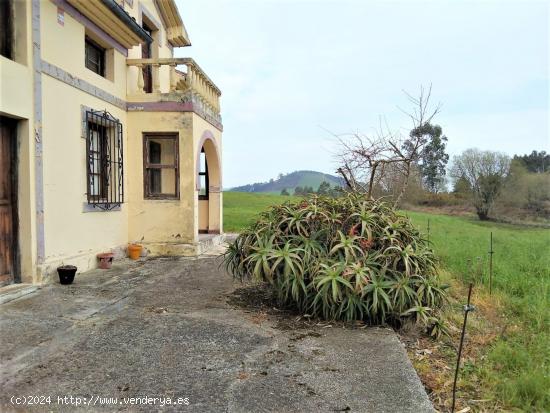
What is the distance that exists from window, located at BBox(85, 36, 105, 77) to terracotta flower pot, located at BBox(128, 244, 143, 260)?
3588mm

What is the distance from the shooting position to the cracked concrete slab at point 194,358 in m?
2.92

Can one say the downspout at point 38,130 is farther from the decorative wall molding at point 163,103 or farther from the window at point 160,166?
the window at point 160,166

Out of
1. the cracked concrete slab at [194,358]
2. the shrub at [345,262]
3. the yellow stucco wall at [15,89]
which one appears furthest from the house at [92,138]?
the shrub at [345,262]

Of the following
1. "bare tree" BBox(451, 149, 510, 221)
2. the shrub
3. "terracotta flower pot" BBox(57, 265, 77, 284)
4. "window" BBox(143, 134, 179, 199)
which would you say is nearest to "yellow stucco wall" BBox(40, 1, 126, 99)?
"window" BBox(143, 134, 179, 199)

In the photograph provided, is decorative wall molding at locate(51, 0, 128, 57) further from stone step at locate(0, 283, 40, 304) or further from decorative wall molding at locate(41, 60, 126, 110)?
stone step at locate(0, 283, 40, 304)

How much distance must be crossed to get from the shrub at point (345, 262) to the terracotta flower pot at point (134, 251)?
158 inches

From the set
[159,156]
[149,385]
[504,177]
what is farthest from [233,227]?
[504,177]

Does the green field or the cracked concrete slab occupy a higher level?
the cracked concrete slab

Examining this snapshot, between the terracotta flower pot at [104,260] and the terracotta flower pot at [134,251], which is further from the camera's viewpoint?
the terracotta flower pot at [134,251]

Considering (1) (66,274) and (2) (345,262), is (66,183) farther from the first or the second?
(2) (345,262)

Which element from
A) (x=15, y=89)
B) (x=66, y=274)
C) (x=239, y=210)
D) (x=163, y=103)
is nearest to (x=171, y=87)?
(x=163, y=103)

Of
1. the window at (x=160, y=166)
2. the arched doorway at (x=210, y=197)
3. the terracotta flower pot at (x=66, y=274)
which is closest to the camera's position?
the terracotta flower pot at (x=66, y=274)

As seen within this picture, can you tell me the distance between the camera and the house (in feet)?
19.2

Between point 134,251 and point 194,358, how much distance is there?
5.70m
